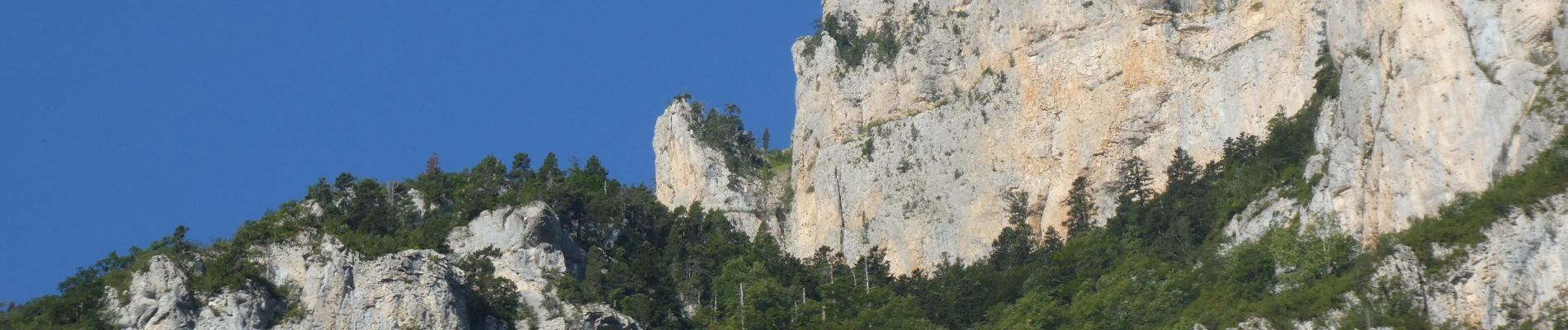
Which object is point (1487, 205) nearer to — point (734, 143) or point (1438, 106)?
point (1438, 106)

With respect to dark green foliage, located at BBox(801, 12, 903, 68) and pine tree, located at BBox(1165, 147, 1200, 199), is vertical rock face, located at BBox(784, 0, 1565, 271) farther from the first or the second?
pine tree, located at BBox(1165, 147, 1200, 199)

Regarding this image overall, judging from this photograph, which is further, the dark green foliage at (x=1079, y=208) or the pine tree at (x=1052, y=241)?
the dark green foliage at (x=1079, y=208)

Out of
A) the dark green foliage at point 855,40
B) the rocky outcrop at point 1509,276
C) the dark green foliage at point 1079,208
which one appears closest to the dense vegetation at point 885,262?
the dark green foliage at point 1079,208

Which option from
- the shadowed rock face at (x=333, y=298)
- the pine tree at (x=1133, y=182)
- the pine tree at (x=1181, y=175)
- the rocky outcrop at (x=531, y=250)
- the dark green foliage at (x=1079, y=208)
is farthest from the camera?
the dark green foliage at (x=1079, y=208)

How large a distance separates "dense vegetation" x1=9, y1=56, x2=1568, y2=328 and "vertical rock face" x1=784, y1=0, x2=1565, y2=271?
51.3 inches

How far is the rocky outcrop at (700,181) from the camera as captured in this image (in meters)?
114

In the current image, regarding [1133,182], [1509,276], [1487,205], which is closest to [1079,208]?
[1133,182]

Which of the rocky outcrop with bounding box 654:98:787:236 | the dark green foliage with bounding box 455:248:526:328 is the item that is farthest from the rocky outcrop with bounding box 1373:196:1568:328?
the rocky outcrop with bounding box 654:98:787:236

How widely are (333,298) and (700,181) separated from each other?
28906 mm

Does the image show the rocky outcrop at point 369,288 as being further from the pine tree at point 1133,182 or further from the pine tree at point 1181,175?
the pine tree at point 1181,175

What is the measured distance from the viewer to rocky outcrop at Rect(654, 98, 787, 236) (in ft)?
374

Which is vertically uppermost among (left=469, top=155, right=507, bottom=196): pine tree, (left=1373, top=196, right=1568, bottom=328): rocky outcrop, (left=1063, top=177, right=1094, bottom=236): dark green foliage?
(left=469, top=155, right=507, bottom=196): pine tree

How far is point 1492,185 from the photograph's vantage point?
77812 millimetres

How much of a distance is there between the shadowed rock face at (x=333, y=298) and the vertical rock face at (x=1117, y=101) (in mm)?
16157
